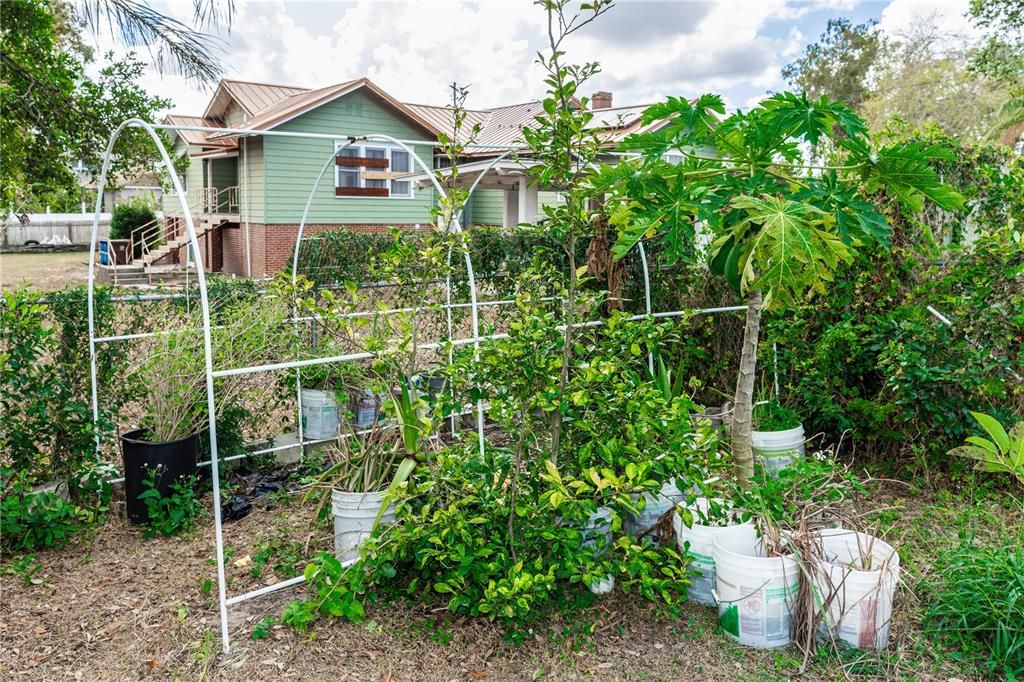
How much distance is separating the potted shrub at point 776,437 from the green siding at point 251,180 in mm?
13338

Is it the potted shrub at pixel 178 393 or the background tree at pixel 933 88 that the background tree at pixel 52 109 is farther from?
the background tree at pixel 933 88

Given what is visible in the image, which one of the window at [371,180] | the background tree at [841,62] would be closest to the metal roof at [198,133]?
the window at [371,180]

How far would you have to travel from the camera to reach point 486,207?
20.0 metres

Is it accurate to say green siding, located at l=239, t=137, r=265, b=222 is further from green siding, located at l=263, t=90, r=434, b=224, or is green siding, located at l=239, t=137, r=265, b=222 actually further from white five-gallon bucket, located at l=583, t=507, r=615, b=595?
white five-gallon bucket, located at l=583, t=507, r=615, b=595

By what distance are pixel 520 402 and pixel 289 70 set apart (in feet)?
54.1

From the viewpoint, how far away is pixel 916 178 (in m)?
3.23

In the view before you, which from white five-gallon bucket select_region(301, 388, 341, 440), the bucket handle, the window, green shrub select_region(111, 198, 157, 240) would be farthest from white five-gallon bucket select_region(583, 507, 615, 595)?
green shrub select_region(111, 198, 157, 240)

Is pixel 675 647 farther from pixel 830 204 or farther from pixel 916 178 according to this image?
pixel 916 178

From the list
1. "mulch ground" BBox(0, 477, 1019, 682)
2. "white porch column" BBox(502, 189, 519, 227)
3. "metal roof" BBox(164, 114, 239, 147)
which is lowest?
"mulch ground" BBox(0, 477, 1019, 682)

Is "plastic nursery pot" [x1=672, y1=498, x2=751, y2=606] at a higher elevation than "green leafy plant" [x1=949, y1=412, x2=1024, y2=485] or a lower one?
lower

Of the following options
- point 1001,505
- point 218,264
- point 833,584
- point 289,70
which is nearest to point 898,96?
point 289,70

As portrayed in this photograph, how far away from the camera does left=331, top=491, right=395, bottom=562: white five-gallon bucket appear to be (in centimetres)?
349

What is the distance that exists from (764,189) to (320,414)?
3.52 metres

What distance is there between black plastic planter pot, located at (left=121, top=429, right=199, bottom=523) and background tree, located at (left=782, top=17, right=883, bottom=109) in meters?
29.2
